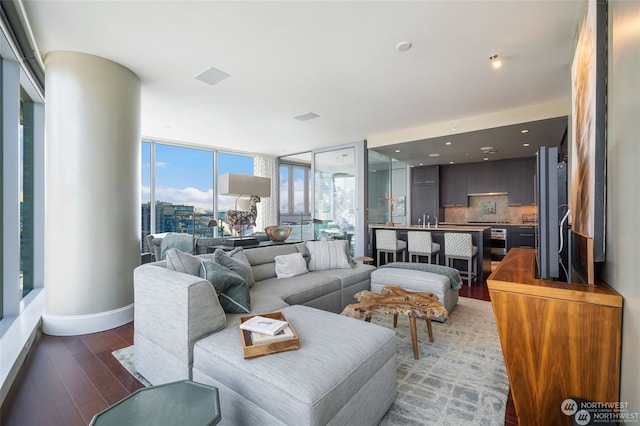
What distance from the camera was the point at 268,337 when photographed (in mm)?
1479

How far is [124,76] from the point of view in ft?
10.3

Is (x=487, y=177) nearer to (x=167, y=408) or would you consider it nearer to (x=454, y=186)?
(x=454, y=186)

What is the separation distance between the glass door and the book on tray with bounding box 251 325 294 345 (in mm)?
4529

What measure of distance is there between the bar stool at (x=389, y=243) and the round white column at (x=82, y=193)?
4313 millimetres

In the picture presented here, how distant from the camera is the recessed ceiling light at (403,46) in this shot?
2.69 m

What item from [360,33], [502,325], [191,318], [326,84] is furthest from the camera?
[326,84]

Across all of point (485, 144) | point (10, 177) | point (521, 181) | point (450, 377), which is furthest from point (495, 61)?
point (521, 181)

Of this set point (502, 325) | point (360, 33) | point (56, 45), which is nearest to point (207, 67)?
point (56, 45)

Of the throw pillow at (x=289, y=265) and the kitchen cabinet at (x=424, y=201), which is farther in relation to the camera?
the kitchen cabinet at (x=424, y=201)

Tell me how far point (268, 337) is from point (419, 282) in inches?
86.2

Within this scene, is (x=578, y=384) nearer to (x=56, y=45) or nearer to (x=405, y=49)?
(x=405, y=49)

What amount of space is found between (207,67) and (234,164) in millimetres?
4420

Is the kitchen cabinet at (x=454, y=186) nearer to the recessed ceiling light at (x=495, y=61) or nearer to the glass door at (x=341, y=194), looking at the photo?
the glass door at (x=341, y=194)

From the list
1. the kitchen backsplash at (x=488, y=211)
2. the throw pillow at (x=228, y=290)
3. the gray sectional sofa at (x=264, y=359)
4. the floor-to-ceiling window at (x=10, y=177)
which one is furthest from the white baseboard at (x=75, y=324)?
the kitchen backsplash at (x=488, y=211)
